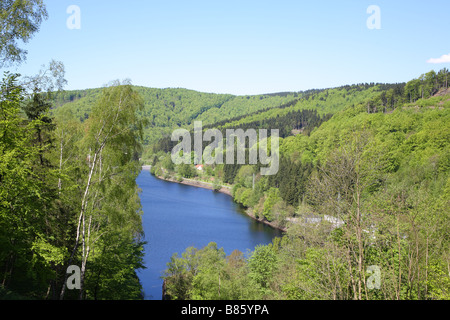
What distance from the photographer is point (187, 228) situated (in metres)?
44.1

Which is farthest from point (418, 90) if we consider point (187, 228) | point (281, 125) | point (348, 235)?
point (348, 235)

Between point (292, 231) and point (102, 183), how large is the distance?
2001 cm

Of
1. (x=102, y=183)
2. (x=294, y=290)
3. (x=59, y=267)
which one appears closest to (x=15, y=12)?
(x=102, y=183)

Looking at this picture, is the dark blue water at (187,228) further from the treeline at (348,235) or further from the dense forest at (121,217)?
the dense forest at (121,217)

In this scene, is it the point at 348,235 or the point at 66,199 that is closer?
the point at 348,235

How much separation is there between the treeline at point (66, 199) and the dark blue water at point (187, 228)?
12921mm

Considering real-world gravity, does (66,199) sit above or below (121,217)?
above

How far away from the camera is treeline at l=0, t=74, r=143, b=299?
8.47 meters

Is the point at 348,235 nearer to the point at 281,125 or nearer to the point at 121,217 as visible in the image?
the point at 121,217

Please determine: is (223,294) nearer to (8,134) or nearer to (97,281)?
(97,281)

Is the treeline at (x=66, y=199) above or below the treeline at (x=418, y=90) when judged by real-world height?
below

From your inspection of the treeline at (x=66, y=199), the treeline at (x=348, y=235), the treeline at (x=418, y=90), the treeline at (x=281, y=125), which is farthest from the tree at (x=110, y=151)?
the treeline at (x=281, y=125)

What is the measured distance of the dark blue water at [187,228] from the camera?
3174 centimetres

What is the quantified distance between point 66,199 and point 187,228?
33.7 m
